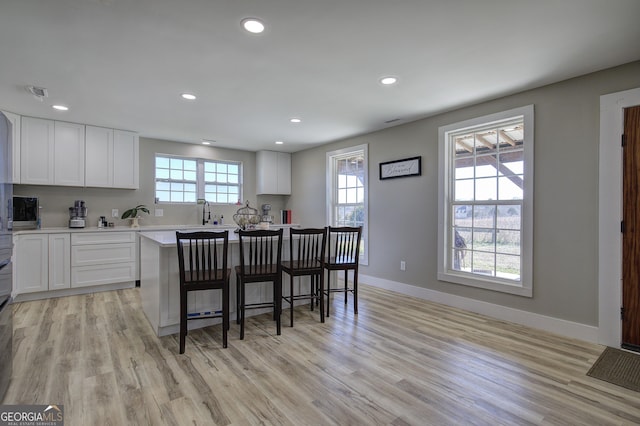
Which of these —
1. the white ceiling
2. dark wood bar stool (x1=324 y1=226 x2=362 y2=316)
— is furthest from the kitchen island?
the white ceiling

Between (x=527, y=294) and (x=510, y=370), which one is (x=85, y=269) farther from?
(x=527, y=294)

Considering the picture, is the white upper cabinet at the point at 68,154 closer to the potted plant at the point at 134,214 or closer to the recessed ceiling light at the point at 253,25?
the potted plant at the point at 134,214

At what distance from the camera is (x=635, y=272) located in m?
2.65

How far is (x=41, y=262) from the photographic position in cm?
418

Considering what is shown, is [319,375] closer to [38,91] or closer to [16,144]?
[38,91]

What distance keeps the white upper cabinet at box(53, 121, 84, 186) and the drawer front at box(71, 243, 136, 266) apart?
99cm

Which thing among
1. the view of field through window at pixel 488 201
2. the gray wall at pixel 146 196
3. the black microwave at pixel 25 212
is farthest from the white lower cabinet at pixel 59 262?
the view of field through window at pixel 488 201

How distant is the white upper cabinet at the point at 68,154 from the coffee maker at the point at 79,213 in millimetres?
324

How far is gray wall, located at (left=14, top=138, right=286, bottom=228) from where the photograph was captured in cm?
474

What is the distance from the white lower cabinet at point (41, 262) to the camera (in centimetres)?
406

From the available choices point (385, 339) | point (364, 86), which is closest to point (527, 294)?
point (385, 339)

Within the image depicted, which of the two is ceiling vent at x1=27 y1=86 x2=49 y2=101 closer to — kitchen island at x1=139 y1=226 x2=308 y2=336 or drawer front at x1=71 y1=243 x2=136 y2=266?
kitchen island at x1=139 y1=226 x2=308 y2=336


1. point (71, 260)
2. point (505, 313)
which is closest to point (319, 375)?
point (505, 313)

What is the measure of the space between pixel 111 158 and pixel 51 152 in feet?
2.32
